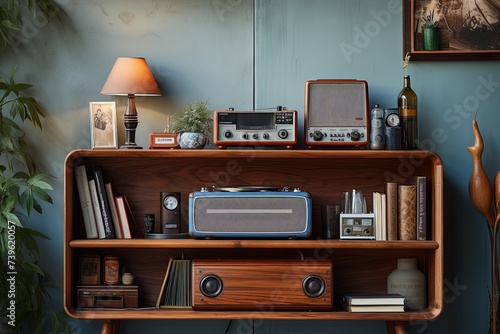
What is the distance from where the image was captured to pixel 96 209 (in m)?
3.29

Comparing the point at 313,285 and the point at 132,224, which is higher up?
the point at 132,224

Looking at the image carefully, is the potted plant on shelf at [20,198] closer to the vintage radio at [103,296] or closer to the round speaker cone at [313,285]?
the vintage radio at [103,296]

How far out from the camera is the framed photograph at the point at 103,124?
134 inches

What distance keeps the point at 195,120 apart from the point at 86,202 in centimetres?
60

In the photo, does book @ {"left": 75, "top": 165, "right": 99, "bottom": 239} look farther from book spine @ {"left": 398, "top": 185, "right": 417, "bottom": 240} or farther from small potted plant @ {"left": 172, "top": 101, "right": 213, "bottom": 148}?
book spine @ {"left": 398, "top": 185, "right": 417, "bottom": 240}

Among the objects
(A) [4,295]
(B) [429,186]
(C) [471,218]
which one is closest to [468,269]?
(C) [471,218]

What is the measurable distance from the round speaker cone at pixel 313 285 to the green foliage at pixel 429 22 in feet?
4.09

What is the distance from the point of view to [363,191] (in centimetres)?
349

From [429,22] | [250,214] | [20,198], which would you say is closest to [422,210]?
[250,214]

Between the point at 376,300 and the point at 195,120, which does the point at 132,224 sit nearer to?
the point at 195,120

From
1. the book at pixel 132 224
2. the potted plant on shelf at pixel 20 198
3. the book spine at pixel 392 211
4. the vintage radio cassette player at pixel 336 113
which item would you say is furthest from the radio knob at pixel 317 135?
the potted plant on shelf at pixel 20 198

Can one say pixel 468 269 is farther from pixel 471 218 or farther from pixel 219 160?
pixel 219 160

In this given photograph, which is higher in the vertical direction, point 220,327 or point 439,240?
point 439,240

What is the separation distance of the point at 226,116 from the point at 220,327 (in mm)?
1001
